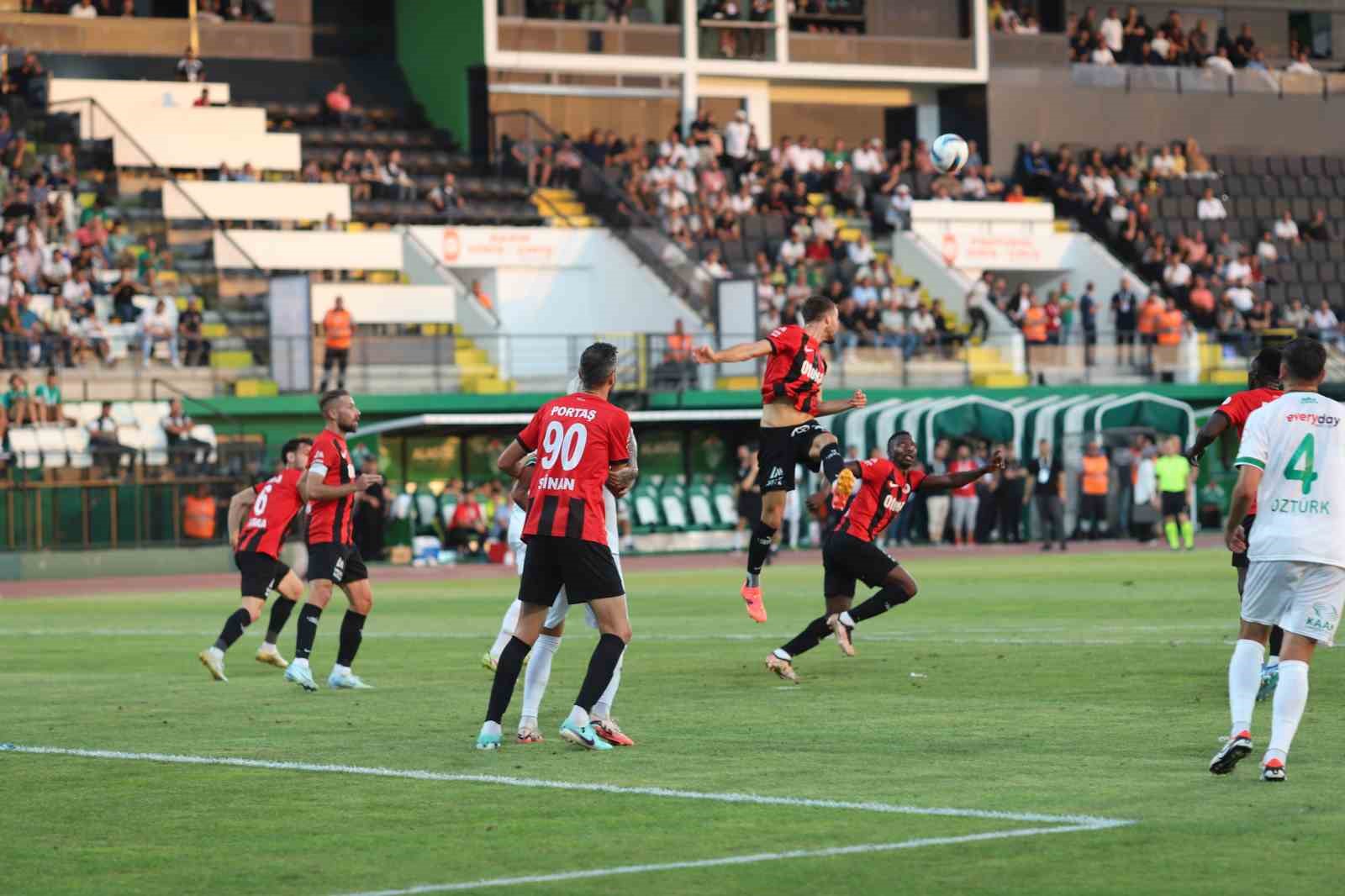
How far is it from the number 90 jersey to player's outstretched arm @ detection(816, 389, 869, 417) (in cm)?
378

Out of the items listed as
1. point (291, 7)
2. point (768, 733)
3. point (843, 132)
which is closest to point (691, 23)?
point (843, 132)

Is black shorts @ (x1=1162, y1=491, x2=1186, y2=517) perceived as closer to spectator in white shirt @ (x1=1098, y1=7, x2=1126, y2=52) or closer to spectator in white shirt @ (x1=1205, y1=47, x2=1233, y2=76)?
spectator in white shirt @ (x1=1098, y1=7, x2=1126, y2=52)

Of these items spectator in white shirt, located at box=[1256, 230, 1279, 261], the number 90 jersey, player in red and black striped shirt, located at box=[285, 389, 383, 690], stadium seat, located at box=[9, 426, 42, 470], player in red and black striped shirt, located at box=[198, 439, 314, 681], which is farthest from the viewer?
spectator in white shirt, located at box=[1256, 230, 1279, 261]

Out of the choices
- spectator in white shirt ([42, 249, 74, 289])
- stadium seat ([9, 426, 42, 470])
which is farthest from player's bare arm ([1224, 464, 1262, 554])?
spectator in white shirt ([42, 249, 74, 289])

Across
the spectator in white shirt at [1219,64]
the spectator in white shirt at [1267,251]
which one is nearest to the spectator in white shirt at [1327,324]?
the spectator in white shirt at [1267,251]

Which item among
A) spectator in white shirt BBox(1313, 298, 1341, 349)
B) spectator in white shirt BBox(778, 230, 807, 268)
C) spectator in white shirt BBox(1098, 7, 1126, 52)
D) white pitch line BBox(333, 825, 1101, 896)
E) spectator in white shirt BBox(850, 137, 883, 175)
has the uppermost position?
spectator in white shirt BBox(1098, 7, 1126, 52)

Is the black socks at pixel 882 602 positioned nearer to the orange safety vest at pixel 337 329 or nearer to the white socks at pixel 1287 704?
the white socks at pixel 1287 704

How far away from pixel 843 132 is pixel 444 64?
11.6 meters

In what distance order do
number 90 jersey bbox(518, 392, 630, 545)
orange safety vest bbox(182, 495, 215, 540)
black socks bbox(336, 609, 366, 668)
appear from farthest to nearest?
orange safety vest bbox(182, 495, 215, 540), black socks bbox(336, 609, 366, 668), number 90 jersey bbox(518, 392, 630, 545)

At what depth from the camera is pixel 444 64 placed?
55.1m

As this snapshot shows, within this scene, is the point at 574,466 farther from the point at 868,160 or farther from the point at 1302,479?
the point at 868,160

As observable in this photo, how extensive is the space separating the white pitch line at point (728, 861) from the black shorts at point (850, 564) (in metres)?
7.89

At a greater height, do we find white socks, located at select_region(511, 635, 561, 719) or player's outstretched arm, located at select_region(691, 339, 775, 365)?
player's outstretched arm, located at select_region(691, 339, 775, 365)

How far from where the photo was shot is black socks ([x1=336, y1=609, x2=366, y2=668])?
16031 mm
